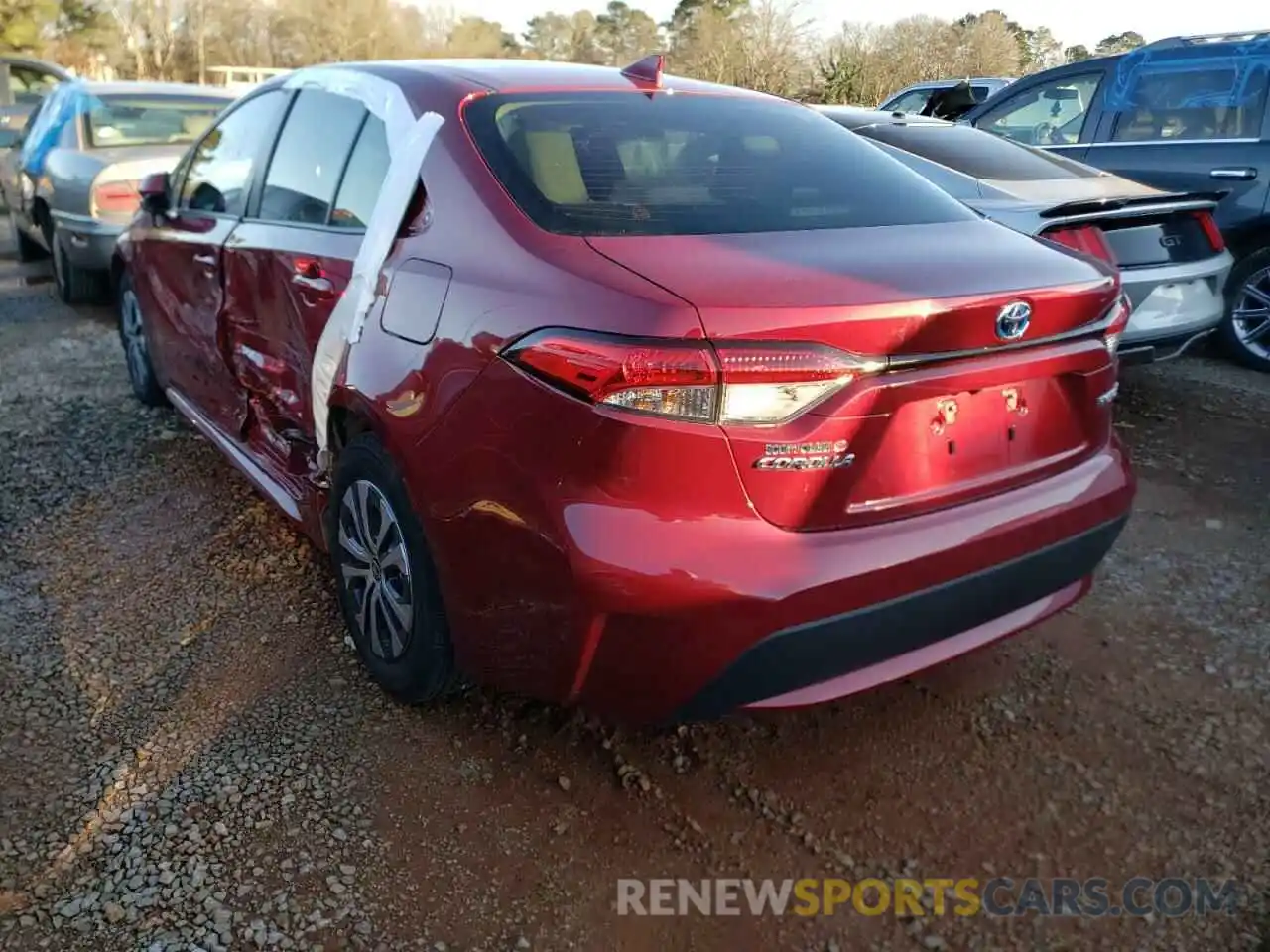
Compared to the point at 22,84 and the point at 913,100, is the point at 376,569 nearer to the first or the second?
the point at 913,100

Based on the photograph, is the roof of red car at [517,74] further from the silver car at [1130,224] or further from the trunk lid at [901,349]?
the silver car at [1130,224]

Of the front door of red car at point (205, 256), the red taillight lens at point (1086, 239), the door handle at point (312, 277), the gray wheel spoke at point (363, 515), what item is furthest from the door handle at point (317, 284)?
the red taillight lens at point (1086, 239)

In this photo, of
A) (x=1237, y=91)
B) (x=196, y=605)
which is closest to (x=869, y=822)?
(x=196, y=605)

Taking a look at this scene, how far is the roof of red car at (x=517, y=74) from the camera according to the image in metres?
2.74

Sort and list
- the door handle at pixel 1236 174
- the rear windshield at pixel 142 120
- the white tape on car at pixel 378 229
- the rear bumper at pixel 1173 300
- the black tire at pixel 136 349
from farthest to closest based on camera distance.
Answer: the rear windshield at pixel 142 120 < the door handle at pixel 1236 174 < the black tire at pixel 136 349 < the rear bumper at pixel 1173 300 < the white tape on car at pixel 378 229

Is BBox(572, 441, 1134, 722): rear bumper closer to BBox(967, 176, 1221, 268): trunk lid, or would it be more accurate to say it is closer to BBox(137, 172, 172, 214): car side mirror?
BBox(967, 176, 1221, 268): trunk lid

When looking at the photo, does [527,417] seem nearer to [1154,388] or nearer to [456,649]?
[456,649]

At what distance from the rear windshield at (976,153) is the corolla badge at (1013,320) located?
119 inches

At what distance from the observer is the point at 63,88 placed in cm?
807

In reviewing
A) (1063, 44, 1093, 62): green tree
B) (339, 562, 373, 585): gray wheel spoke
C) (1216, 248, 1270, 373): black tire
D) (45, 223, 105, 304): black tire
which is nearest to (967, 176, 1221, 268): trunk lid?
(1216, 248, 1270, 373): black tire

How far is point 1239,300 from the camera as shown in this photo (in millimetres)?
5875

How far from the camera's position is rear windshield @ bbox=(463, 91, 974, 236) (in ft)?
7.52

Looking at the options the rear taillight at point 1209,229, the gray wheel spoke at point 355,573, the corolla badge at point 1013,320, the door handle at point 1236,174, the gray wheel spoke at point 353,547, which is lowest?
the gray wheel spoke at point 355,573

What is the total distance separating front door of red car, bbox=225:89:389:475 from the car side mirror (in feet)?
3.29
